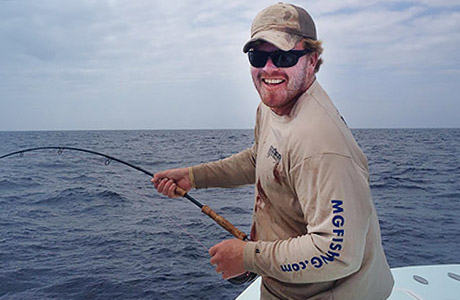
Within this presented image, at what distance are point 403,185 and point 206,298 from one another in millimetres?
10281

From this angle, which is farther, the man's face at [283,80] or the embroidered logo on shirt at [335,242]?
the man's face at [283,80]

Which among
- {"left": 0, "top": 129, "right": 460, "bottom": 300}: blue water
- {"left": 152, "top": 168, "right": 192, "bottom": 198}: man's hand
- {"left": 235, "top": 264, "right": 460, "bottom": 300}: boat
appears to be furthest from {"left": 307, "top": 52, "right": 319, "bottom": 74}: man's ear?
{"left": 0, "top": 129, "right": 460, "bottom": 300}: blue water

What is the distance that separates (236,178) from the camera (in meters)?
2.30

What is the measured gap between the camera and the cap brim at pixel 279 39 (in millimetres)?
1428

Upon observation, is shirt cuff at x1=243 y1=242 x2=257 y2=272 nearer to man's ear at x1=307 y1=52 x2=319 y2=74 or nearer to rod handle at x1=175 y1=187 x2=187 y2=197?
man's ear at x1=307 y1=52 x2=319 y2=74

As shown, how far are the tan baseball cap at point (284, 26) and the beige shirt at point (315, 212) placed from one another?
217 mm

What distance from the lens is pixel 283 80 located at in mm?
1497

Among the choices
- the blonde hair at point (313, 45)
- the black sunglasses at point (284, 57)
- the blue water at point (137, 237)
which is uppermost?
the blonde hair at point (313, 45)

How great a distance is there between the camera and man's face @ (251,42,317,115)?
149 cm

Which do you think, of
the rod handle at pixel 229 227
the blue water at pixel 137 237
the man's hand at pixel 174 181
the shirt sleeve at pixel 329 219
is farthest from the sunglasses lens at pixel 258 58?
the blue water at pixel 137 237

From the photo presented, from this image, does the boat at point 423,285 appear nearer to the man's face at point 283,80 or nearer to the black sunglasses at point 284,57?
the man's face at point 283,80

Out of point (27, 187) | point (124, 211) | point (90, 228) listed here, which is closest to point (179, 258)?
point (90, 228)

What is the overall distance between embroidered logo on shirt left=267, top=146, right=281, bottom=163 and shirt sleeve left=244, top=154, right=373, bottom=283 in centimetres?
12

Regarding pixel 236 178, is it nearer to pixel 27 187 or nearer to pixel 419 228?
pixel 419 228
